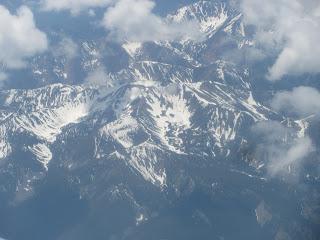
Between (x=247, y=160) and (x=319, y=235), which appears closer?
(x=319, y=235)

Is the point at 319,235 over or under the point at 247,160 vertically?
under
